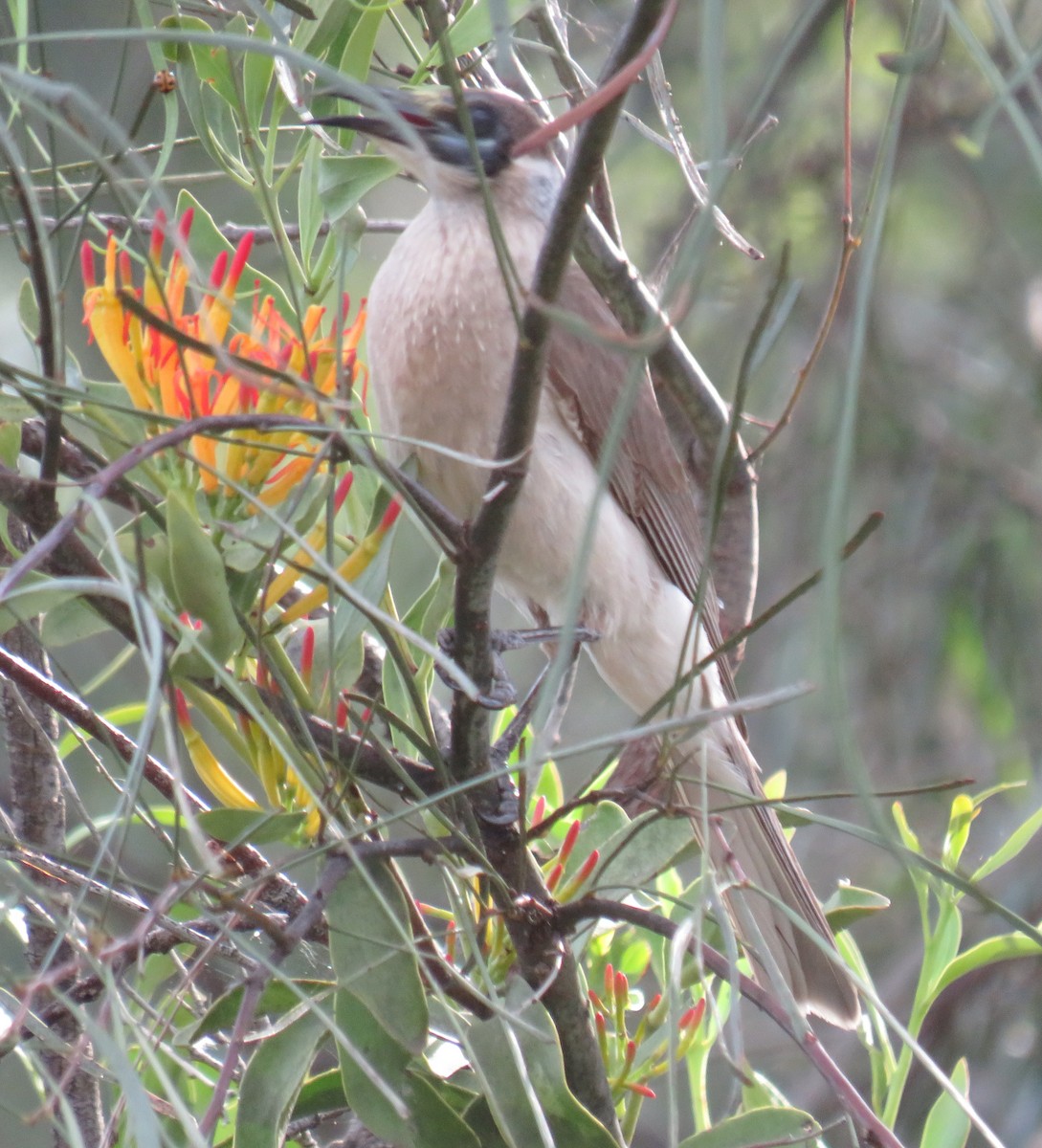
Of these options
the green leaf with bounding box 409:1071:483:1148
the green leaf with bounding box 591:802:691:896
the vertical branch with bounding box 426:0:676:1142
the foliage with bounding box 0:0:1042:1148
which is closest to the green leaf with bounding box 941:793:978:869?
the foliage with bounding box 0:0:1042:1148

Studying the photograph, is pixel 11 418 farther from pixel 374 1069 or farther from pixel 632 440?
pixel 632 440

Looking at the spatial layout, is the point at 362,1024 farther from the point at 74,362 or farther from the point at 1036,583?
the point at 1036,583

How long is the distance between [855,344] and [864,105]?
298cm

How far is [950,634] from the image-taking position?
133 inches

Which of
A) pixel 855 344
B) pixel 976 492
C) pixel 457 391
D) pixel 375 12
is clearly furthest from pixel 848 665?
pixel 855 344

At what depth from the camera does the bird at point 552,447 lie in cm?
190

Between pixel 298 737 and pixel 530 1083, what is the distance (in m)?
0.33

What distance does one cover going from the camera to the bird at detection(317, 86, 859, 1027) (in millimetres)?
1898

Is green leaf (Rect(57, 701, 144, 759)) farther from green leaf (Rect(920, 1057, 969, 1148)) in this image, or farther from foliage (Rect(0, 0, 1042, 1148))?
green leaf (Rect(920, 1057, 969, 1148))

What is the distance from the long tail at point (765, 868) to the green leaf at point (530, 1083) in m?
0.53

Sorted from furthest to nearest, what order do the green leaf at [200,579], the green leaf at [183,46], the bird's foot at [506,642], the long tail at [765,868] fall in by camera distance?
the long tail at [765,868]
the bird's foot at [506,642]
the green leaf at [183,46]
the green leaf at [200,579]

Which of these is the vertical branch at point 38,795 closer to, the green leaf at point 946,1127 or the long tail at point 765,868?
the long tail at point 765,868

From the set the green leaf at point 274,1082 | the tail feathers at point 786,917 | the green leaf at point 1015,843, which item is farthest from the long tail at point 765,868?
the green leaf at point 274,1082

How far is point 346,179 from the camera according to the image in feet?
4.62
